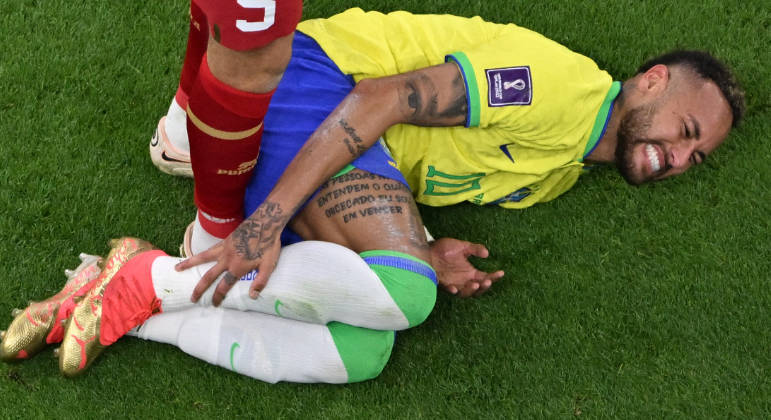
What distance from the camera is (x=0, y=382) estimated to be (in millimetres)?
2023

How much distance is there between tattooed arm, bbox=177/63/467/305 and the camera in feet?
6.00

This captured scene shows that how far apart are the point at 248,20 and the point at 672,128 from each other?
1323mm

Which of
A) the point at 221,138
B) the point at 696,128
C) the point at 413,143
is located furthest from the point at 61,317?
the point at 696,128

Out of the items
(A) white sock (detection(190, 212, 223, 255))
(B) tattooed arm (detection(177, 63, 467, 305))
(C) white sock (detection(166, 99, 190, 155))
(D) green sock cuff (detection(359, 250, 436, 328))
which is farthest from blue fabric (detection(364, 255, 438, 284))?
(C) white sock (detection(166, 99, 190, 155))

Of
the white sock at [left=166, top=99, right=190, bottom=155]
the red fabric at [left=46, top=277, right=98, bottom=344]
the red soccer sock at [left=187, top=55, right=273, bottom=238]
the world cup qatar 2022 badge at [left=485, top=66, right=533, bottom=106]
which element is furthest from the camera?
the white sock at [left=166, top=99, right=190, bottom=155]

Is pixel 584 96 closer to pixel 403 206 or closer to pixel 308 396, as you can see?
pixel 403 206

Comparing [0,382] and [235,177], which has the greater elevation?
[235,177]

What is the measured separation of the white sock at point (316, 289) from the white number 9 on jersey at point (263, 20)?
25.5 inches

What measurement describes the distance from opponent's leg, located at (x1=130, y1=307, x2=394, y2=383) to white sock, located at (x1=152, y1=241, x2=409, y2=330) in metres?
0.06

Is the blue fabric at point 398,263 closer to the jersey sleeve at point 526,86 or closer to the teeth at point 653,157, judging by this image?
the jersey sleeve at point 526,86

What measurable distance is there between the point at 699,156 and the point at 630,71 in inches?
17.9

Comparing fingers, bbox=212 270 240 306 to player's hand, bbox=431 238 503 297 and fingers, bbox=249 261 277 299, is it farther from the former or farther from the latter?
player's hand, bbox=431 238 503 297

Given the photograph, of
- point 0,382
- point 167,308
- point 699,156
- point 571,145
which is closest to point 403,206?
point 571,145

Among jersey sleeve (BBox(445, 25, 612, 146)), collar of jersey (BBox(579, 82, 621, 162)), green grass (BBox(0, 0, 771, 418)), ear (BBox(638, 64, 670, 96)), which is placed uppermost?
jersey sleeve (BBox(445, 25, 612, 146))
